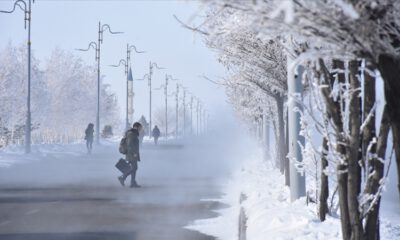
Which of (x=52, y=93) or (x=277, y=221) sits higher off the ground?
(x=52, y=93)

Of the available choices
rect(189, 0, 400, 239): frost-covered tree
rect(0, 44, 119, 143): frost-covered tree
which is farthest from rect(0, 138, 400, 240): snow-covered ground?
rect(0, 44, 119, 143): frost-covered tree

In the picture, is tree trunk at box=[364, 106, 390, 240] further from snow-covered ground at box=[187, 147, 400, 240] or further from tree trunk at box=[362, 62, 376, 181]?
snow-covered ground at box=[187, 147, 400, 240]

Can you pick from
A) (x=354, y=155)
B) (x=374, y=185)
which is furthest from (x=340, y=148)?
(x=374, y=185)

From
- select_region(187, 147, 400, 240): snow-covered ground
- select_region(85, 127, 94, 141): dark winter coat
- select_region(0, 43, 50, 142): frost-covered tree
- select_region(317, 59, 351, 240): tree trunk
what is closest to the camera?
select_region(317, 59, 351, 240): tree trunk

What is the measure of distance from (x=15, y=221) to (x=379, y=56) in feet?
31.1

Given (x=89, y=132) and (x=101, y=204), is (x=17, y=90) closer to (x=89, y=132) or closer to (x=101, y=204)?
(x=89, y=132)

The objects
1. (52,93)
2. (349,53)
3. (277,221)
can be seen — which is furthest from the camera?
(52,93)

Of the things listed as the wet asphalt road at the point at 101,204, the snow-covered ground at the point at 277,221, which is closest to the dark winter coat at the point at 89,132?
the wet asphalt road at the point at 101,204

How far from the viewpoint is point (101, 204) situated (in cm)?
1581

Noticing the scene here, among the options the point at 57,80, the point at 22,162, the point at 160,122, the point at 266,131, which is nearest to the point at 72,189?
the point at 266,131

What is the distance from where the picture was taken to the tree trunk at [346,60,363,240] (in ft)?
18.6

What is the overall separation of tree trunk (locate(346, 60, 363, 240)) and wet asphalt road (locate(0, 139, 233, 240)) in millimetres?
→ 5063

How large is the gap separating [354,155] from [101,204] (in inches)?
421

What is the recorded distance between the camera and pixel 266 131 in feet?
95.5
